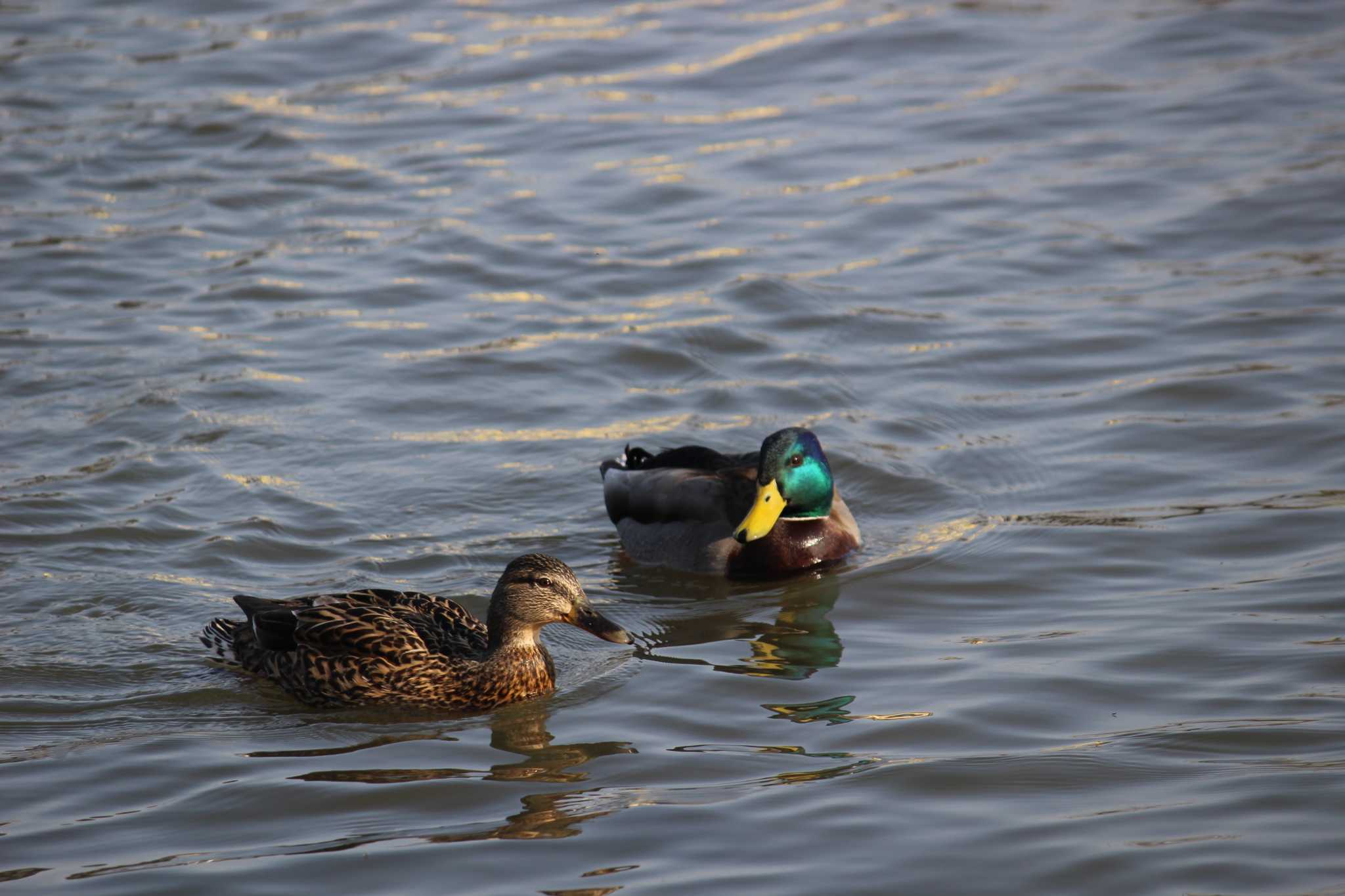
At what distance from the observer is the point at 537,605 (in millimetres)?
7152

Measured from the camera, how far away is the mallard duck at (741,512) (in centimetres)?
890

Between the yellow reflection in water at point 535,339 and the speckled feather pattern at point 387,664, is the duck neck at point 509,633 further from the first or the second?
the yellow reflection in water at point 535,339

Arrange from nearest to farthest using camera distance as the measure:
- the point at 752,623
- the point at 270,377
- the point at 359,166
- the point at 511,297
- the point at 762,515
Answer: the point at 752,623
the point at 762,515
the point at 270,377
the point at 511,297
the point at 359,166

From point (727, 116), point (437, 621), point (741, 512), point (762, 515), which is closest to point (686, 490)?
point (741, 512)

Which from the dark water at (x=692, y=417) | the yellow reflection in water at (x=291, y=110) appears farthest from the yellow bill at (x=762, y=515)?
the yellow reflection in water at (x=291, y=110)

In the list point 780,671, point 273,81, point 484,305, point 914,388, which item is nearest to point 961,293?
point 914,388

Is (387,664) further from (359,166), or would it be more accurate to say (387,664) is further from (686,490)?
(359,166)

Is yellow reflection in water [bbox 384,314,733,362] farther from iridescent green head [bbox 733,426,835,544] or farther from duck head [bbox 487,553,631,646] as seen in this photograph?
duck head [bbox 487,553,631,646]

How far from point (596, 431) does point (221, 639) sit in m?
3.47

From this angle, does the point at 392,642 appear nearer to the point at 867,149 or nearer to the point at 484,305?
the point at 484,305

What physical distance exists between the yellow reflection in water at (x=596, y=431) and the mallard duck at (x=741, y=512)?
1025 mm

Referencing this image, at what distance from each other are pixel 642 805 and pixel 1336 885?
7.46ft

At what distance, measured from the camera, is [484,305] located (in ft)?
39.9

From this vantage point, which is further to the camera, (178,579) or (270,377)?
(270,377)
